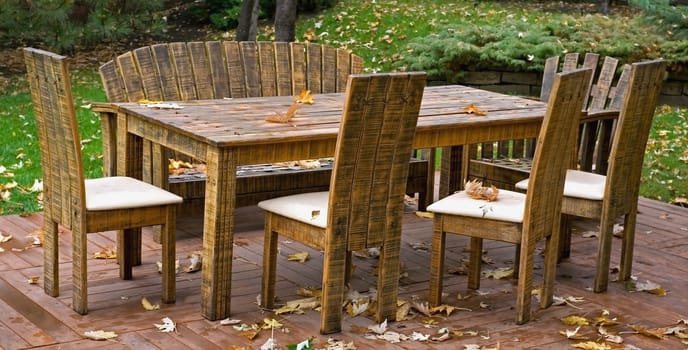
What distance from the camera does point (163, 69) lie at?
665 centimetres

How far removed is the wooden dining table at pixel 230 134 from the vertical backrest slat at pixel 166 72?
33.2 inches

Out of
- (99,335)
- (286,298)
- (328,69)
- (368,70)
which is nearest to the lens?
(99,335)

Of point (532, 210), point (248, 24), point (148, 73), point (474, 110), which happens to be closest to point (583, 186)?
point (474, 110)

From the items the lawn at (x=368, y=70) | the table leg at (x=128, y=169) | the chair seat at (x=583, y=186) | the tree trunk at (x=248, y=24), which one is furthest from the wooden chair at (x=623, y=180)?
the tree trunk at (x=248, y=24)

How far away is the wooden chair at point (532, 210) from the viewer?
15.7 feet

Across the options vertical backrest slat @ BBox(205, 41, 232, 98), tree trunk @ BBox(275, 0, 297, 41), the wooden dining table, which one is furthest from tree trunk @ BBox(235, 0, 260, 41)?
the wooden dining table

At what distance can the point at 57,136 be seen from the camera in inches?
190

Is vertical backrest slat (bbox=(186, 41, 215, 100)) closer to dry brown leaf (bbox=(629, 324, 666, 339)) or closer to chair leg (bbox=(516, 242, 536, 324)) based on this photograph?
chair leg (bbox=(516, 242, 536, 324))

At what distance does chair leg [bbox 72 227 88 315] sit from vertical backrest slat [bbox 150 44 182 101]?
1981 millimetres

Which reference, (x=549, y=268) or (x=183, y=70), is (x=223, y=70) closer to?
(x=183, y=70)

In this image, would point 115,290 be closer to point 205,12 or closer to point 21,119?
point 21,119

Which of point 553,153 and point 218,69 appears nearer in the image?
point 553,153

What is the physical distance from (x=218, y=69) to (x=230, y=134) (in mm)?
2314

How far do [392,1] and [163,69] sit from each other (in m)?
10.1
